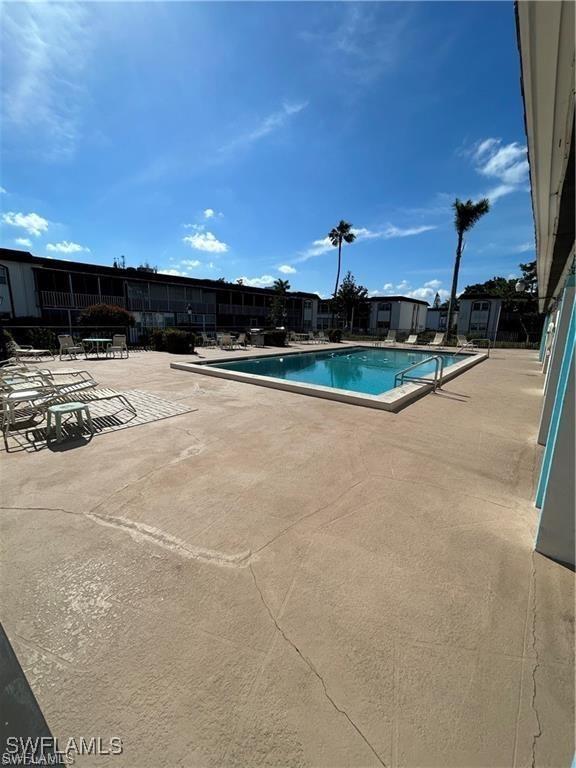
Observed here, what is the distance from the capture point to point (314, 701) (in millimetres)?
1410

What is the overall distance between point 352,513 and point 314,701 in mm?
1452

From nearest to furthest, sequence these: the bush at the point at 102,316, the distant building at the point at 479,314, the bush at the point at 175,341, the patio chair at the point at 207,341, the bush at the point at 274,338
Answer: the bush at the point at 175,341
the bush at the point at 102,316
the patio chair at the point at 207,341
the bush at the point at 274,338
the distant building at the point at 479,314

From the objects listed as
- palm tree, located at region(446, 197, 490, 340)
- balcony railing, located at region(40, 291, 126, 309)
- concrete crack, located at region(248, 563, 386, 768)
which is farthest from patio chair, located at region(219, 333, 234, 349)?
palm tree, located at region(446, 197, 490, 340)

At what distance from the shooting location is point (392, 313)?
4234 cm

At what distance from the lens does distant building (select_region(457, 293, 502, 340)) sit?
119 ft

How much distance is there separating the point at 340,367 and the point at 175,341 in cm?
818

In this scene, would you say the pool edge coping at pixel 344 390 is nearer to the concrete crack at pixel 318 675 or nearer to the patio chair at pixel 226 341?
the concrete crack at pixel 318 675

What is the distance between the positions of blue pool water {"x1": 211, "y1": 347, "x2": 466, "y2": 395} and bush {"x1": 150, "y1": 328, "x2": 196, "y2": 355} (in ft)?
12.9

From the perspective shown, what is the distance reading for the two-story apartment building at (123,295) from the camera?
18.8m

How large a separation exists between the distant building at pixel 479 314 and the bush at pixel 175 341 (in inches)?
1277

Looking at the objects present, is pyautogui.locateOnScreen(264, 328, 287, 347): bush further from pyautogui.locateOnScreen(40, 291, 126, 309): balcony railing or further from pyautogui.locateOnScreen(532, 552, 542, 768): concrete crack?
pyautogui.locateOnScreen(532, 552, 542, 768): concrete crack

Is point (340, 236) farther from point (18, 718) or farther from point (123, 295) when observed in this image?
point (18, 718)

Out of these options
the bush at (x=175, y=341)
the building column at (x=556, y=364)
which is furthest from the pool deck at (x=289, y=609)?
the bush at (x=175, y=341)

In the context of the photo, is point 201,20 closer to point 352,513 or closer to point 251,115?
point 251,115
